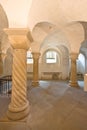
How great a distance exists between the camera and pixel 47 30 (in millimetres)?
8008

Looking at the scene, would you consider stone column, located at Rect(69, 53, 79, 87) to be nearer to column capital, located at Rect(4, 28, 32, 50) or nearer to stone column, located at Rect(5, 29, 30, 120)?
stone column, located at Rect(5, 29, 30, 120)

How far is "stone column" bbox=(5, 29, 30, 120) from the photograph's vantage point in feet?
12.5

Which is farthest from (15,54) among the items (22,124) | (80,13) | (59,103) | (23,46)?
(80,13)

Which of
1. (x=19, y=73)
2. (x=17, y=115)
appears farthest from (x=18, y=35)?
(x=17, y=115)

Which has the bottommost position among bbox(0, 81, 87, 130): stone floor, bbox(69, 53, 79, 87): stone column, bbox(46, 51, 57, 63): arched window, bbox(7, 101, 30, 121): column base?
bbox(0, 81, 87, 130): stone floor

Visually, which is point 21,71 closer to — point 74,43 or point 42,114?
point 42,114

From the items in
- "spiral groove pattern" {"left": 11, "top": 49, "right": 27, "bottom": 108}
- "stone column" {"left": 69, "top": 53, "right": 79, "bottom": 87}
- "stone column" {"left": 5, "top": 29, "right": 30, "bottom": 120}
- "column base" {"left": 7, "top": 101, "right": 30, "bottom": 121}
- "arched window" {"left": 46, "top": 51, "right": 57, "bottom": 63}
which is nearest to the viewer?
"column base" {"left": 7, "top": 101, "right": 30, "bottom": 121}

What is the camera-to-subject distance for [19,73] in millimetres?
3961

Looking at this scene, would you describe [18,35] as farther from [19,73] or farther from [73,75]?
[73,75]

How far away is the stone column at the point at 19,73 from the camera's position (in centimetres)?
380

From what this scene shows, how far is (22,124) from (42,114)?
733 mm

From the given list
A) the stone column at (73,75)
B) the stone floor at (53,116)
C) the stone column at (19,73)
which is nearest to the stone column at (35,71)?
the stone column at (73,75)

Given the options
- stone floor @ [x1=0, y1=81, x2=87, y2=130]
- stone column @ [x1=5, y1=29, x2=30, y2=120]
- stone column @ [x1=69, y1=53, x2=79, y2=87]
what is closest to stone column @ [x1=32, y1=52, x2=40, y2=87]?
stone column @ [x1=69, y1=53, x2=79, y2=87]

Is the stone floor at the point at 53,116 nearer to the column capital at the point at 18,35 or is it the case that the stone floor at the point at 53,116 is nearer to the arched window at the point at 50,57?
the column capital at the point at 18,35
